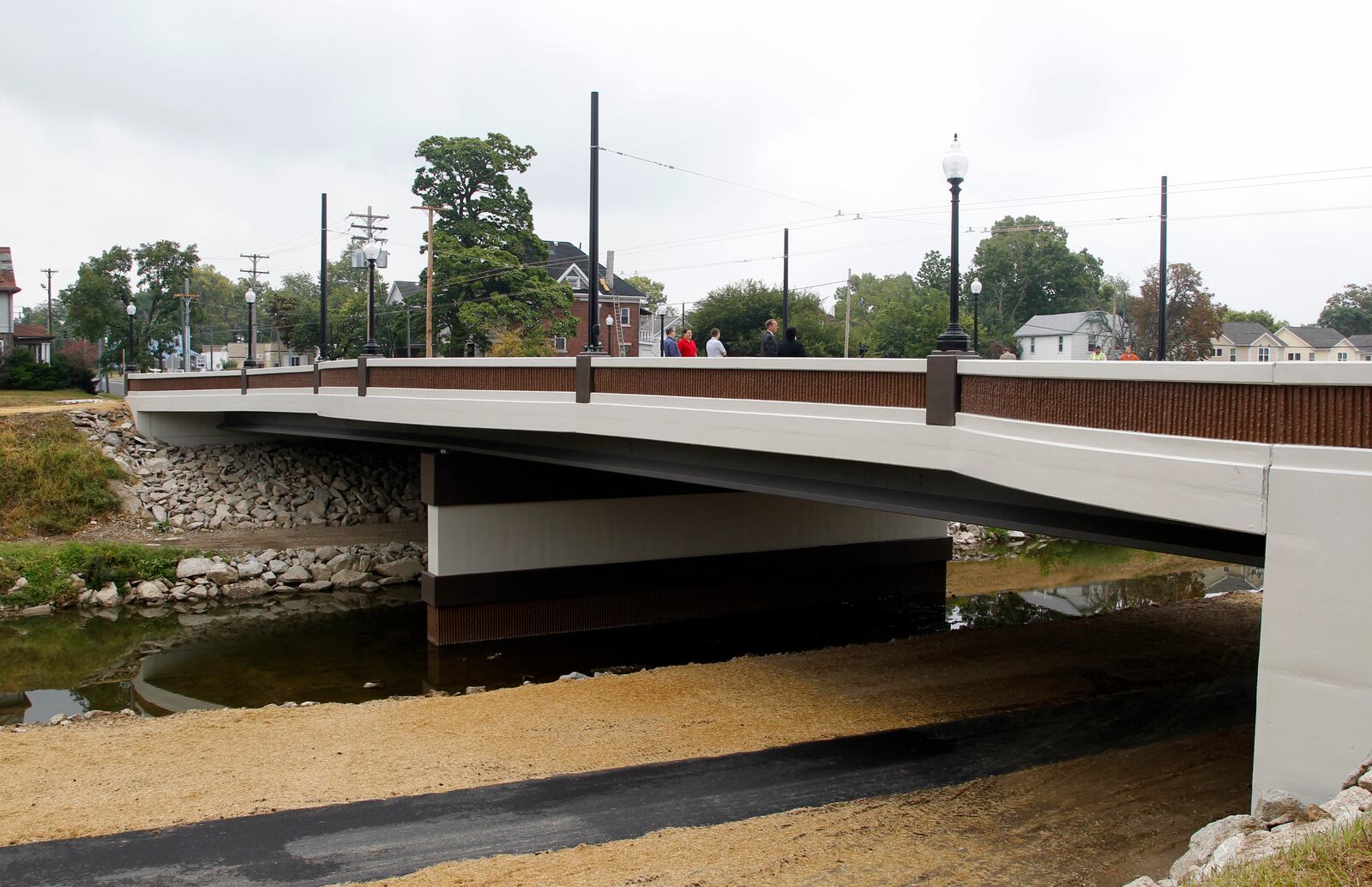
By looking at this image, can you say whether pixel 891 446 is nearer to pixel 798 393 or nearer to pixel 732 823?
pixel 798 393

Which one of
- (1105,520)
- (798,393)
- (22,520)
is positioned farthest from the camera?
(22,520)

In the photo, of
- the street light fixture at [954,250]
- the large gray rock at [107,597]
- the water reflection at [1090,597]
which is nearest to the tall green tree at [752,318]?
the water reflection at [1090,597]

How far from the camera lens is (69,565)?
24.0m

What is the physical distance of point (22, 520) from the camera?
2747 centimetres

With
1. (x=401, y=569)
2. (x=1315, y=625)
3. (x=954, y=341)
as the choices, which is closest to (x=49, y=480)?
(x=401, y=569)

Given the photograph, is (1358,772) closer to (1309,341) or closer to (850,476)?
(850,476)

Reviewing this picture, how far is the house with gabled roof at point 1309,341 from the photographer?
36344 millimetres

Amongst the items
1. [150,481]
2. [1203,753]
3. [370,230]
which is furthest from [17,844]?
[370,230]

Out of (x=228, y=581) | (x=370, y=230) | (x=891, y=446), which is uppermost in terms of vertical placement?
(x=370, y=230)

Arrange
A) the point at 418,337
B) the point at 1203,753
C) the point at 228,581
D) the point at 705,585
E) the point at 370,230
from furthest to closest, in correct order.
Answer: the point at 418,337, the point at 370,230, the point at 228,581, the point at 705,585, the point at 1203,753

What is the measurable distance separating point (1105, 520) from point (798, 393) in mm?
3814

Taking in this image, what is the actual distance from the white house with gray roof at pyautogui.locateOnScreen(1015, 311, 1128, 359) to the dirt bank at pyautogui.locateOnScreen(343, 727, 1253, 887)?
28.9 meters

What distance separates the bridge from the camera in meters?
6.77

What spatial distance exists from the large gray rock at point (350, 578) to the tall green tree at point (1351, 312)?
167ft
